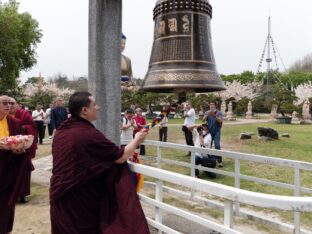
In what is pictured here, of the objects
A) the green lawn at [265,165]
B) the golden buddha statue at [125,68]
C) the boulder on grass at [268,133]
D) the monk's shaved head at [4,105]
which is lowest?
the green lawn at [265,165]

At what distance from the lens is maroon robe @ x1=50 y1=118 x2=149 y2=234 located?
245 cm

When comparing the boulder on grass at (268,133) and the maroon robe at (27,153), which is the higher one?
the maroon robe at (27,153)

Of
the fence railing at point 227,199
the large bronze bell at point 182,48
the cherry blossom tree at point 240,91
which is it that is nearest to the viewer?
the fence railing at point 227,199

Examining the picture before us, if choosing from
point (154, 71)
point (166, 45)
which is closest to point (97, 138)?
point (154, 71)

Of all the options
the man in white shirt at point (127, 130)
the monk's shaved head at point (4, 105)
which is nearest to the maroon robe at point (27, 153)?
the monk's shaved head at point (4, 105)

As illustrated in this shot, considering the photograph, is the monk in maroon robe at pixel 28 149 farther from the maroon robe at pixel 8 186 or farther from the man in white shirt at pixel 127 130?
the man in white shirt at pixel 127 130

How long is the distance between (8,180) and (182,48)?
8.51 feet

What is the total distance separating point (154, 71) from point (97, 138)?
1117 mm

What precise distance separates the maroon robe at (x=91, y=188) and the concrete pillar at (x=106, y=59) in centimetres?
99

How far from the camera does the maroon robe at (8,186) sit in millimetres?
4199

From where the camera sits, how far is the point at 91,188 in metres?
2.57

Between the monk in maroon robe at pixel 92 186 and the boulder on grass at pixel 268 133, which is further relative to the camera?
the boulder on grass at pixel 268 133

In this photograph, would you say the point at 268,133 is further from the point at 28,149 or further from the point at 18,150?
the point at 18,150

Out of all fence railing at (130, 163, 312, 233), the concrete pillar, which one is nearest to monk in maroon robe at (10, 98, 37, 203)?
the concrete pillar
